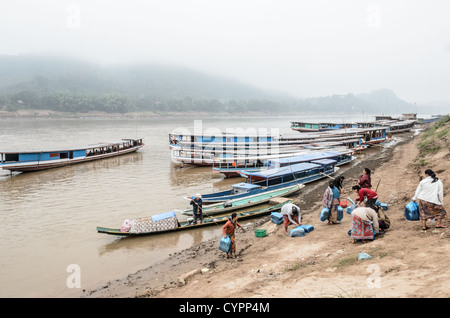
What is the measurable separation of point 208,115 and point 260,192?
491 ft

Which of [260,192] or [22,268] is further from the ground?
[260,192]

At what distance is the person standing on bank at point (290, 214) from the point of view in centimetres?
1077

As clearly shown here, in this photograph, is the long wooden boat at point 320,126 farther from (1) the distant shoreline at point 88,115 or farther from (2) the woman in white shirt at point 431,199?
(1) the distant shoreline at point 88,115

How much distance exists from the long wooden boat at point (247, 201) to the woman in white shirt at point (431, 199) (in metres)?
9.13

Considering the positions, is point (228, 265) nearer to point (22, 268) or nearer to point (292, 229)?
point (292, 229)

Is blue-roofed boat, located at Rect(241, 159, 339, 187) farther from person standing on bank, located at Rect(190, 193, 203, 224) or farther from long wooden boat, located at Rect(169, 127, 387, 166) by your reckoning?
person standing on bank, located at Rect(190, 193, 203, 224)

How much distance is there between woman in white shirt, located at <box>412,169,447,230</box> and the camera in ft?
25.0

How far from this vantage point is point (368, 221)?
823cm

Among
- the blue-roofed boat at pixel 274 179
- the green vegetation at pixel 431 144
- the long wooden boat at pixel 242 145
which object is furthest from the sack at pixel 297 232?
the long wooden boat at pixel 242 145

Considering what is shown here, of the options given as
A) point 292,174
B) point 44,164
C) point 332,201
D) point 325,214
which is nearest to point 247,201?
point 292,174

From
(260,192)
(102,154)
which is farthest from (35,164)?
(260,192)

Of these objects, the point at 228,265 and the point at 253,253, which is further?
the point at 253,253

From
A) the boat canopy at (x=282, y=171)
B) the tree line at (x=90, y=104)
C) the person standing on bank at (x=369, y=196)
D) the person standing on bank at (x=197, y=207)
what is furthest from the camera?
the tree line at (x=90, y=104)

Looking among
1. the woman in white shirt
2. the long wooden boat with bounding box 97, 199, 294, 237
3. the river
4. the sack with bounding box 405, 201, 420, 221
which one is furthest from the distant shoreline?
the woman in white shirt
